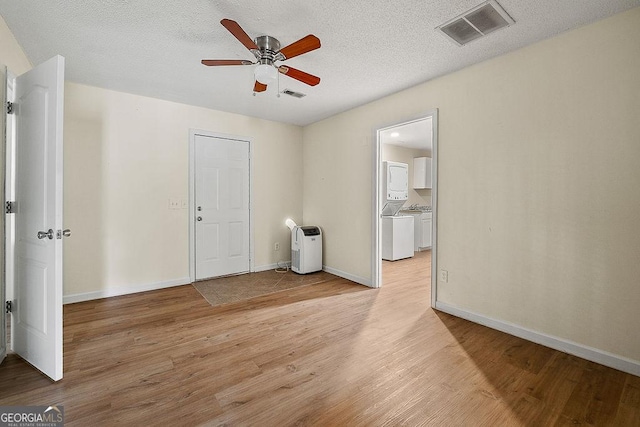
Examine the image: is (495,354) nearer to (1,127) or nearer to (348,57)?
(348,57)

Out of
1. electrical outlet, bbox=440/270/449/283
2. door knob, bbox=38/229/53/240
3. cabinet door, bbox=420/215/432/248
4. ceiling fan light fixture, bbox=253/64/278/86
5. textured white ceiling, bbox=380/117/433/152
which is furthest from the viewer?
cabinet door, bbox=420/215/432/248

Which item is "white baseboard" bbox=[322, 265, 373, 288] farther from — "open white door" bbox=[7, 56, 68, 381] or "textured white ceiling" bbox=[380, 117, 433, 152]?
"open white door" bbox=[7, 56, 68, 381]

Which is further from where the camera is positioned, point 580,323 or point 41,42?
point 41,42

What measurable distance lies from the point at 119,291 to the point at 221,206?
1.64 m

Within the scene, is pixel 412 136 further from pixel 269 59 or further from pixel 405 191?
pixel 269 59

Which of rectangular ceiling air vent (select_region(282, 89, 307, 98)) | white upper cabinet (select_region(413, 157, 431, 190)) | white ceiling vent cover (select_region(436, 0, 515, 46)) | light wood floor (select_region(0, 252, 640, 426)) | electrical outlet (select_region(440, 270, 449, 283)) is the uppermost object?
rectangular ceiling air vent (select_region(282, 89, 307, 98))

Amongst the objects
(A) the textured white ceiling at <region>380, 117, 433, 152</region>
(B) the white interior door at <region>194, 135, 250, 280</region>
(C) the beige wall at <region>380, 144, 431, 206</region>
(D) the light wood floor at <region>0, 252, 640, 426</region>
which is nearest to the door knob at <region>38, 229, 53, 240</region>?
(D) the light wood floor at <region>0, 252, 640, 426</region>

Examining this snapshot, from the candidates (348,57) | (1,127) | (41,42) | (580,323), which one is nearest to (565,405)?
(580,323)

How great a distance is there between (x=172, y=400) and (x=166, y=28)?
2.58 meters

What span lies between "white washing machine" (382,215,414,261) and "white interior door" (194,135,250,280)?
2.66 metres

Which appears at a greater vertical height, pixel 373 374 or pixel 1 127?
pixel 1 127

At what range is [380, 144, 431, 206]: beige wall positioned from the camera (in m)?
6.57

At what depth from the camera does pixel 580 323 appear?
6.89ft

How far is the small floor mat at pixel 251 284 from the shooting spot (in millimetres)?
3404
